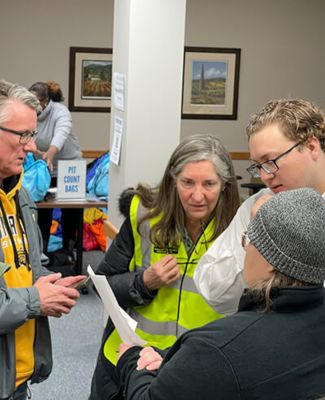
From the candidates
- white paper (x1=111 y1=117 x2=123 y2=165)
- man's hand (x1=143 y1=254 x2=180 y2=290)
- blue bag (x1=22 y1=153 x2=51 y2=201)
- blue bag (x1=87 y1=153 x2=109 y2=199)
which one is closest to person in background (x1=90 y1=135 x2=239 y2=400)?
man's hand (x1=143 y1=254 x2=180 y2=290)

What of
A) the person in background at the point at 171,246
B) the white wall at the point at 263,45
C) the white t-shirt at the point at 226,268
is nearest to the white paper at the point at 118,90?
the person in background at the point at 171,246

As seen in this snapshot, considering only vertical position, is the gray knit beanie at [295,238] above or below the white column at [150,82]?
below

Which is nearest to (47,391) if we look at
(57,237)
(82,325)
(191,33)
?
(82,325)

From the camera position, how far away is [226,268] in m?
2.01

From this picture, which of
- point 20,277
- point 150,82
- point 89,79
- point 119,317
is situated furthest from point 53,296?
point 89,79

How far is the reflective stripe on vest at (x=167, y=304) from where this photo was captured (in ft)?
7.51

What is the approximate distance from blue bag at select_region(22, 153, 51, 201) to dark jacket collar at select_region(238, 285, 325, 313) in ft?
14.6

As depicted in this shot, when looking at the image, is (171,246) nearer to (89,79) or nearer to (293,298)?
(293,298)

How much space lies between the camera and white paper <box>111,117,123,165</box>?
405 cm

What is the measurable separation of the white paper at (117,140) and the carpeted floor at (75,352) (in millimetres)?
1368

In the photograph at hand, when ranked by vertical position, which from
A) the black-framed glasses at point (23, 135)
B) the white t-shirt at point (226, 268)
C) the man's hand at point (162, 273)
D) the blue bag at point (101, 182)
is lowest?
the blue bag at point (101, 182)

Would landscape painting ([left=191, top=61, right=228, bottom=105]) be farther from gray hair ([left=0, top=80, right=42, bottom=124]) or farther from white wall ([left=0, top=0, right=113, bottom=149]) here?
gray hair ([left=0, top=80, right=42, bottom=124])

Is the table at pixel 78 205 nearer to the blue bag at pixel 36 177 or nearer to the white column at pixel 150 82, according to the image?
the blue bag at pixel 36 177

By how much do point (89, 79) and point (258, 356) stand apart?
7.44 meters
